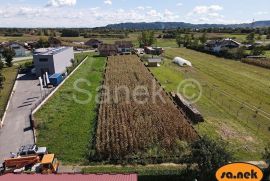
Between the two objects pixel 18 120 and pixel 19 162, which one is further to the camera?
pixel 18 120

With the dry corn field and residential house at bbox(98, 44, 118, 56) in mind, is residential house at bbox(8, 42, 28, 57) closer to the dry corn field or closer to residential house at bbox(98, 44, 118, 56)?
residential house at bbox(98, 44, 118, 56)

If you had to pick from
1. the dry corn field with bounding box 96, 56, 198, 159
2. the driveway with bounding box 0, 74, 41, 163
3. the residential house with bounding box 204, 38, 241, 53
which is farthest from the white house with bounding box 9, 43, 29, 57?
the residential house with bounding box 204, 38, 241, 53

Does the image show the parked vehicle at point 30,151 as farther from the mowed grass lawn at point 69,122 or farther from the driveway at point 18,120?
the driveway at point 18,120

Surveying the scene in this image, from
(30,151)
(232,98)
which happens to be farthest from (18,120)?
(232,98)

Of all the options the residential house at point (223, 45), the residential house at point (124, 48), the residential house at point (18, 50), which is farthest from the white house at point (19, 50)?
the residential house at point (223, 45)

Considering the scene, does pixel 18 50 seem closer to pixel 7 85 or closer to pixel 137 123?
pixel 7 85

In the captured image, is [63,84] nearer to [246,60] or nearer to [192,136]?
[192,136]
